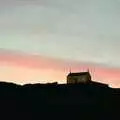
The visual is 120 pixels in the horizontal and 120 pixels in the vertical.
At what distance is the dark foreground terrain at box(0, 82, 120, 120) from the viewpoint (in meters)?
32.0

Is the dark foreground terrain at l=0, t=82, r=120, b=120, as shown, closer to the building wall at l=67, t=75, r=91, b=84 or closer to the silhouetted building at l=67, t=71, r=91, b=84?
the building wall at l=67, t=75, r=91, b=84

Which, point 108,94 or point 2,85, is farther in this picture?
point 108,94

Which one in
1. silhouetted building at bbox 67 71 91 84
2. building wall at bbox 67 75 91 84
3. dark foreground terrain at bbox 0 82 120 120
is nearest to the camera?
dark foreground terrain at bbox 0 82 120 120

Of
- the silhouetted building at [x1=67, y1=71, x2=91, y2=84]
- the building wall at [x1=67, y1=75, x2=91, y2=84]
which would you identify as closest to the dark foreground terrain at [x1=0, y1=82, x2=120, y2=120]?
the building wall at [x1=67, y1=75, x2=91, y2=84]

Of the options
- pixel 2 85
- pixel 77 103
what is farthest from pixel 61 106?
pixel 2 85

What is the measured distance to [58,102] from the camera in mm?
33656

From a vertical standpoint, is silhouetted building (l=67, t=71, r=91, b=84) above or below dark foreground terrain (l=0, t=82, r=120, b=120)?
above

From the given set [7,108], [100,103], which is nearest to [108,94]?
[100,103]

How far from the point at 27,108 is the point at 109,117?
7240 mm

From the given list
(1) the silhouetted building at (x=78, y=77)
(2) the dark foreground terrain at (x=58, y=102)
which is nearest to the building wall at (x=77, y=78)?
(1) the silhouetted building at (x=78, y=77)

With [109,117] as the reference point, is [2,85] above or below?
above

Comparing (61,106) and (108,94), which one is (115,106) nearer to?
(108,94)

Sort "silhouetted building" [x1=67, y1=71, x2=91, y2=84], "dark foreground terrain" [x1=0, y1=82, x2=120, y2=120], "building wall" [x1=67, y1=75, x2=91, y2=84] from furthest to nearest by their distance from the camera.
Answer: "silhouetted building" [x1=67, y1=71, x2=91, y2=84], "building wall" [x1=67, y1=75, x2=91, y2=84], "dark foreground terrain" [x1=0, y1=82, x2=120, y2=120]

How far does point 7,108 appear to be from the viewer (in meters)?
31.4
